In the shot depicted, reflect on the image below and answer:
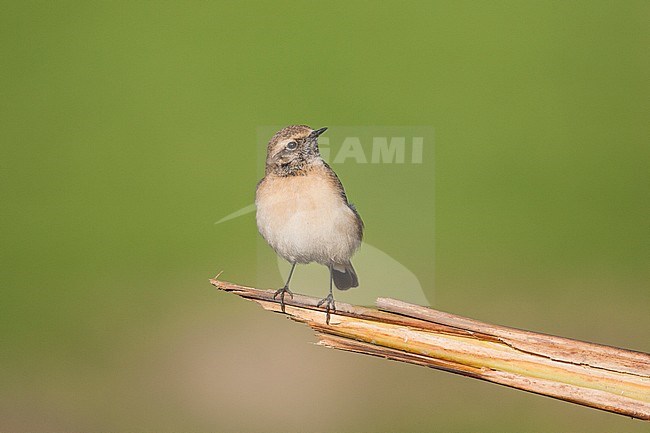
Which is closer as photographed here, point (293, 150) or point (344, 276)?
point (293, 150)

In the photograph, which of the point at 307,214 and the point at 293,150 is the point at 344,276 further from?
the point at 293,150

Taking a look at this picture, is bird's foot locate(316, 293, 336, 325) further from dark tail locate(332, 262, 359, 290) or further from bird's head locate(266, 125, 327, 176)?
bird's head locate(266, 125, 327, 176)

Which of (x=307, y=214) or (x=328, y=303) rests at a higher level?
(x=307, y=214)

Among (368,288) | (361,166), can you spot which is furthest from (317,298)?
(361,166)

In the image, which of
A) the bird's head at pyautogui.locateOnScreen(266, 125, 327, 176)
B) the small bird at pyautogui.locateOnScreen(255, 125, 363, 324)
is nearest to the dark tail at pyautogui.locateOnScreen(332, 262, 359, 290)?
the small bird at pyautogui.locateOnScreen(255, 125, 363, 324)

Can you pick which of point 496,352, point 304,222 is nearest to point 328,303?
point 304,222
